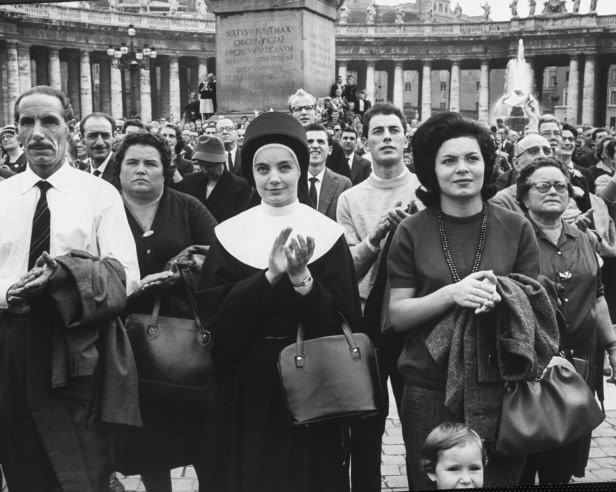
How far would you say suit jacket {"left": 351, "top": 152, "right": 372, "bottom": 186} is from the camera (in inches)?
398

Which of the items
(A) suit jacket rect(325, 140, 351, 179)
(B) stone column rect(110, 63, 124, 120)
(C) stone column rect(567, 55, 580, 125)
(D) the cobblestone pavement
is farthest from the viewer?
(C) stone column rect(567, 55, 580, 125)

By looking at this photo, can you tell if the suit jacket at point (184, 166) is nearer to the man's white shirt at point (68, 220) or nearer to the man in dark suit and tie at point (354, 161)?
the man in dark suit and tie at point (354, 161)

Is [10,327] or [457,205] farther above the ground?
[457,205]

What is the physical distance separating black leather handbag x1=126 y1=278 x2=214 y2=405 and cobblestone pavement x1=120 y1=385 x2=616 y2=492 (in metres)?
1.50

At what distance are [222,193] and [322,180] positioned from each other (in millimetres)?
1074

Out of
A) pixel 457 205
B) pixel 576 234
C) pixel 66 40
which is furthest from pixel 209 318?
pixel 66 40

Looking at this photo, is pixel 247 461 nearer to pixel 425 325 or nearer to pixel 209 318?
pixel 209 318

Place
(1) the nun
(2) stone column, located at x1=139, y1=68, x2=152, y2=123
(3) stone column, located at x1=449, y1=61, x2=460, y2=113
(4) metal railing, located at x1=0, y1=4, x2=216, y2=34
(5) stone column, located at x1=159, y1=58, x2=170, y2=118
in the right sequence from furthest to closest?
(3) stone column, located at x1=449, y1=61, x2=460, y2=113 < (5) stone column, located at x1=159, y1=58, x2=170, y2=118 < (2) stone column, located at x1=139, y1=68, x2=152, y2=123 < (4) metal railing, located at x1=0, y1=4, x2=216, y2=34 < (1) the nun

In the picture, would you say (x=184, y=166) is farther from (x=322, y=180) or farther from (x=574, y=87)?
(x=574, y=87)

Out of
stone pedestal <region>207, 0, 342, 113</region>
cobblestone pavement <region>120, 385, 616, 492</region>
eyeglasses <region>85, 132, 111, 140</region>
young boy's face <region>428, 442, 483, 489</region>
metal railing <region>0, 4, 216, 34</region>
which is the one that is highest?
metal railing <region>0, 4, 216, 34</region>

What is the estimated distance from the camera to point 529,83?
65.2 metres

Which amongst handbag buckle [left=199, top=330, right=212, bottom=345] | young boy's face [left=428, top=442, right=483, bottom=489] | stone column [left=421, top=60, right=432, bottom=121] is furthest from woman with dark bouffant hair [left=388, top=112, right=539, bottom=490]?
stone column [left=421, top=60, right=432, bottom=121]

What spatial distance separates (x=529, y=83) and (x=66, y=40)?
3759 cm

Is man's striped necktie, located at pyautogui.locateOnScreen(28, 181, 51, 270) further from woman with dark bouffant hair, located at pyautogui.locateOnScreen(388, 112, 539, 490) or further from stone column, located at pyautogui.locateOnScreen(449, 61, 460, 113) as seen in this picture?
stone column, located at pyautogui.locateOnScreen(449, 61, 460, 113)
